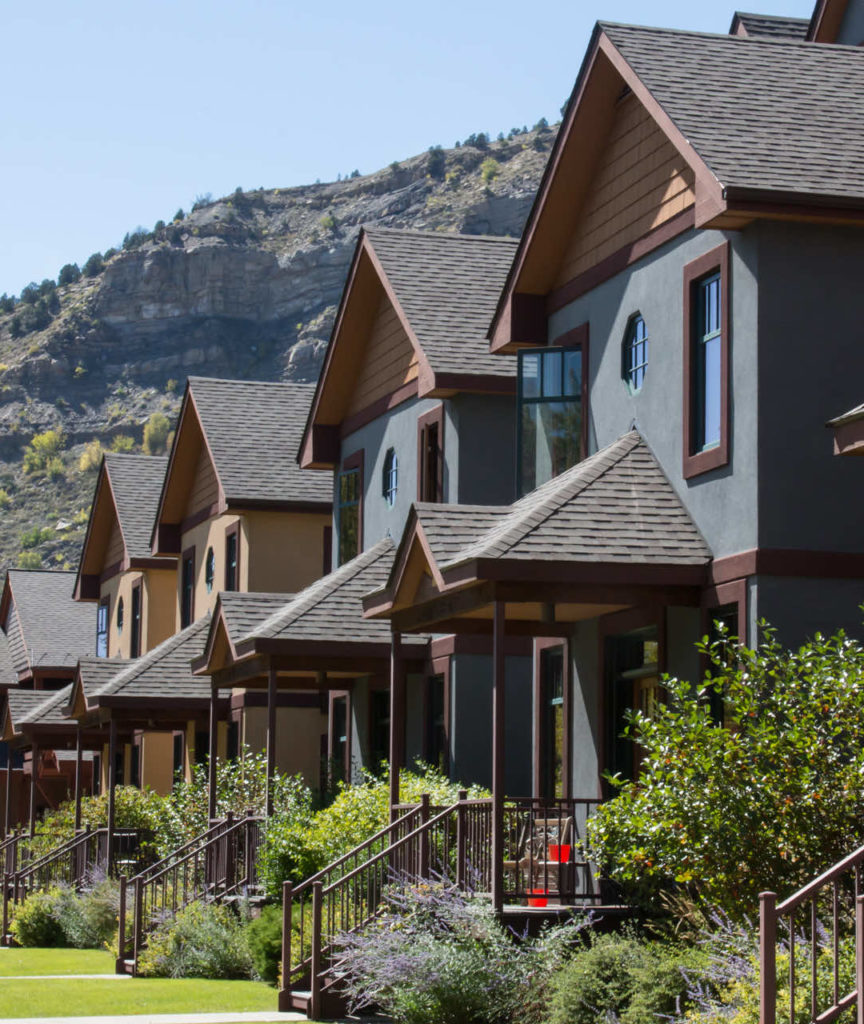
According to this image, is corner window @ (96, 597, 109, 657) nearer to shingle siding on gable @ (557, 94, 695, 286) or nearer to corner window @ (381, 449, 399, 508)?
corner window @ (381, 449, 399, 508)

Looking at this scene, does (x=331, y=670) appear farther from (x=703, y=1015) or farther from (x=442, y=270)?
(x=703, y=1015)

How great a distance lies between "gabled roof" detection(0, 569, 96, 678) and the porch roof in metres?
33.9

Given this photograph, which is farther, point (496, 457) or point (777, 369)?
point (496, 457)

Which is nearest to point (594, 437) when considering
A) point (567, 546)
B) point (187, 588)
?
point (567, 546)

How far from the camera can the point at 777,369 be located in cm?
1673

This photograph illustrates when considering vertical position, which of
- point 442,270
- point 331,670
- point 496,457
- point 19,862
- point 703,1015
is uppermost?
point 442,270

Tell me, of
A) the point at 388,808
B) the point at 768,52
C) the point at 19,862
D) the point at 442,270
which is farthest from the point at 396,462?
the point at 19,862

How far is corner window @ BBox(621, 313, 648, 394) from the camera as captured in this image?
19.6 m

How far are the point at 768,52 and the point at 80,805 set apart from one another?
21.6 metres

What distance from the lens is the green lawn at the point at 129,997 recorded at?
17.9m

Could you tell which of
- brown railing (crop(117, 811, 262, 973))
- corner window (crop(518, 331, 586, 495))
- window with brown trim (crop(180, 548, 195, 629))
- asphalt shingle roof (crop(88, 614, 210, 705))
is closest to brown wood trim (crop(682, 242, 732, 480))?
corner window (crop(518, 331, 586, 495))

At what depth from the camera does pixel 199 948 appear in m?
21.7

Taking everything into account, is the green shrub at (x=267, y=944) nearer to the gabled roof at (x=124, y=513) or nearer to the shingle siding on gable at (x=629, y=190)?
the shingle siding on gable at (x=629, y=190)

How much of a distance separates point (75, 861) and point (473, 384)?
12.8m
